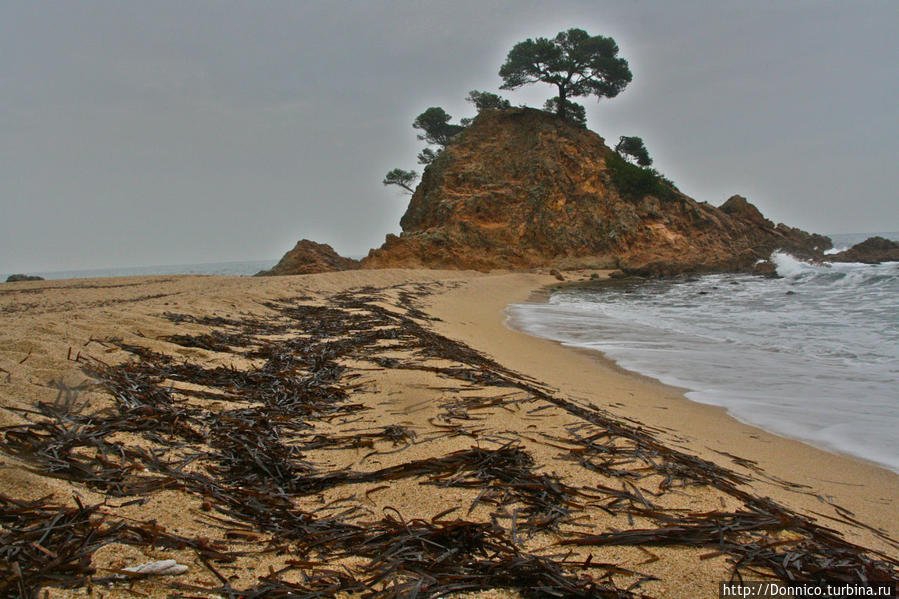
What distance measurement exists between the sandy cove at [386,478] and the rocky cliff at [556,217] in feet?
69.4

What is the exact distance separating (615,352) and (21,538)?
5727 millimetres

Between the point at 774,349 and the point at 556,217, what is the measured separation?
21.2m

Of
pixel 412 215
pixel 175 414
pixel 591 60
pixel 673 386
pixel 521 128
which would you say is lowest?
pixel 673 386

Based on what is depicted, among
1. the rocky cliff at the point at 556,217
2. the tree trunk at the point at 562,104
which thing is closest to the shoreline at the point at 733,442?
the rocky cliff at the point at 556,217

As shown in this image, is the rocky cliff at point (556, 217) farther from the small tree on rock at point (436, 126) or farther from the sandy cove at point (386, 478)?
the sandy cove at point (386, 478)

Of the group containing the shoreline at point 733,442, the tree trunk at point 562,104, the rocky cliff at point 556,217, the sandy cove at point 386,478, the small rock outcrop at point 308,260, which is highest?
the tree trunk at point 562,104

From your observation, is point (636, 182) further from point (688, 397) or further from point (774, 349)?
point (688, 397)

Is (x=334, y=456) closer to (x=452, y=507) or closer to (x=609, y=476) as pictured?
(x=452, y=507)

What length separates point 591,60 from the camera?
29922 mm

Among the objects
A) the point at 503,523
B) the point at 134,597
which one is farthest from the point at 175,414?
the point at 503,523

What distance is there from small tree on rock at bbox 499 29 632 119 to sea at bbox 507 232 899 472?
2218cm

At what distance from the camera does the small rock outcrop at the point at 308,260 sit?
20.2 metres

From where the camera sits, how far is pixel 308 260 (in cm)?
2066

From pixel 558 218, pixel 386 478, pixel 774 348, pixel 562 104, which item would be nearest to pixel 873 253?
pixel 558 218
